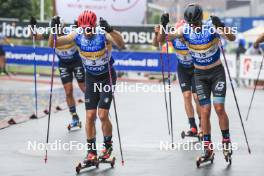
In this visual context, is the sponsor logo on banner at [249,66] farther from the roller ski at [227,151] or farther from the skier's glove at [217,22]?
the skier's glove at [217,22]

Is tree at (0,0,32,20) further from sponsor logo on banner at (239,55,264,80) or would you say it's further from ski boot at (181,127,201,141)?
ski boot at (181,127,201,141)

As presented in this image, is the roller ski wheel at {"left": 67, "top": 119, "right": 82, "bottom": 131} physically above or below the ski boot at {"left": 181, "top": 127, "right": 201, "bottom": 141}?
below

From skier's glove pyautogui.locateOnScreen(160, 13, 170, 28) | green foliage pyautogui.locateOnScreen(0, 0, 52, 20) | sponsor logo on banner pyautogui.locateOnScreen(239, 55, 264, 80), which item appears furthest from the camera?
green foliage pyautogui.locateOnScreen(0, 0, 52, 20)

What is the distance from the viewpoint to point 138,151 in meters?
11.4

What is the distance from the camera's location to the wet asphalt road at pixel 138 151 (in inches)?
379

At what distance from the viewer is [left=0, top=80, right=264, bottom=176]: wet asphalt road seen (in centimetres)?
961

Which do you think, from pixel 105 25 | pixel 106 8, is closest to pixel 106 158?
pixel 105 25

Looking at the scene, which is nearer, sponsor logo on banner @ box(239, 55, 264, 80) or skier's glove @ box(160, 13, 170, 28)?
skier's glove @ box(160, 13, 170, 28)

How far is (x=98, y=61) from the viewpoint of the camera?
10305 millimetres

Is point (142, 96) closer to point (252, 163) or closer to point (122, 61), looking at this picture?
point (122, 61)

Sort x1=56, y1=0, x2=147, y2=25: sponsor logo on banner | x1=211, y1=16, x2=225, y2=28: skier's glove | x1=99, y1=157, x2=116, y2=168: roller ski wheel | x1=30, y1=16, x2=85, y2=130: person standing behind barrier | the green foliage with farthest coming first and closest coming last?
the green foliage
x1=56, y1=0, x2=147, y2=25: sponsor logo on banner
x1=30, y1=16, x2=85, y2=130: person standing behind barrier
x1=99, y1=157, x2=116, y2=168: roller ski wheel
x1=211, y1=16, x2=225, y2=28: skier's glove

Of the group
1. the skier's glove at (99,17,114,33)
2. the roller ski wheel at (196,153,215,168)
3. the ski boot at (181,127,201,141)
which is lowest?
the ski boot at (181,127,201,141)

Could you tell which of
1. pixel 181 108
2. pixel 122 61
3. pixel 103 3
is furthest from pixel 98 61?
pixel 103 3

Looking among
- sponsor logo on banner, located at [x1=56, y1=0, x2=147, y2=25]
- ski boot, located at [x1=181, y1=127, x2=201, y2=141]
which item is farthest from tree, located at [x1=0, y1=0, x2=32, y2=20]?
ski boot, located at [x1=181, y1=127, x2=201, y2=141]
